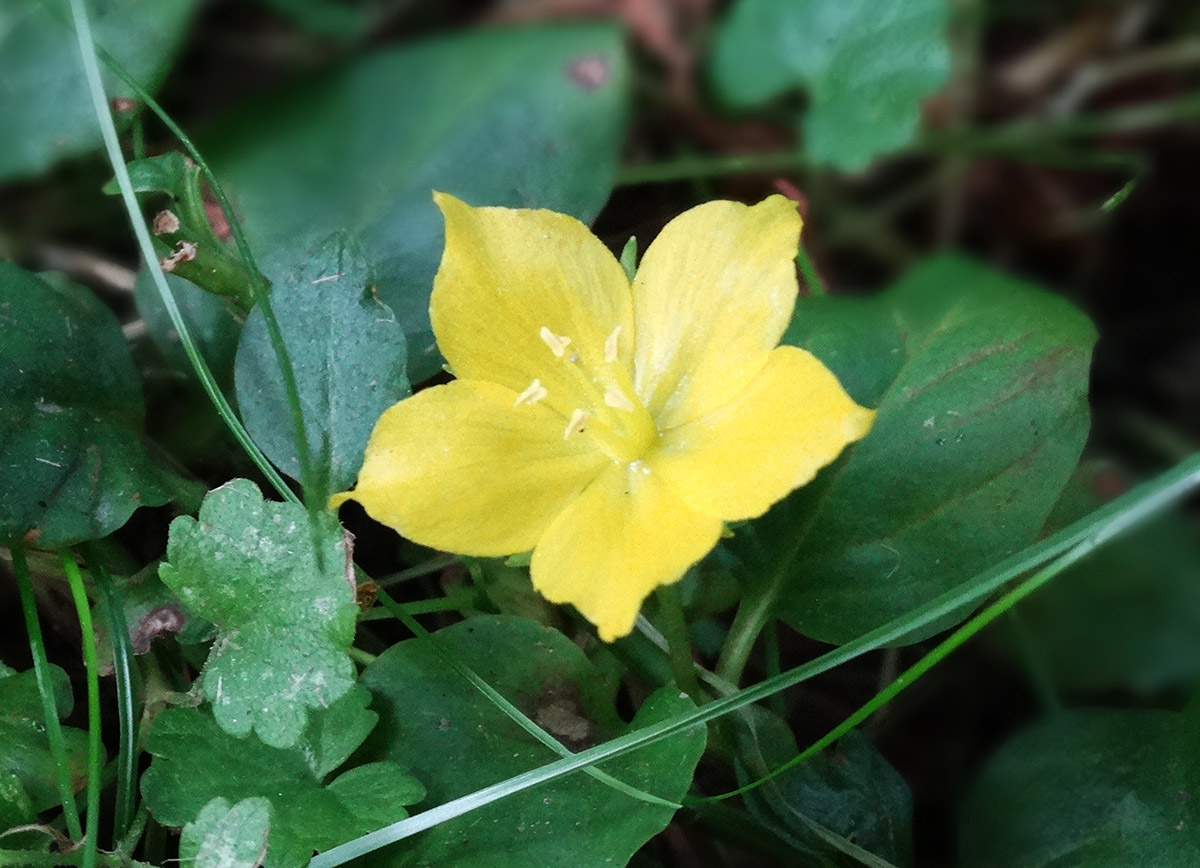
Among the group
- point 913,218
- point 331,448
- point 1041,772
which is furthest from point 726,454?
point 913,218

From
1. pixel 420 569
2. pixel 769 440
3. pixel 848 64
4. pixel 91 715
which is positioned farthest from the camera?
pixel 848 64

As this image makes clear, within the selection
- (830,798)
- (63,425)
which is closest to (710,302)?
(830,798)

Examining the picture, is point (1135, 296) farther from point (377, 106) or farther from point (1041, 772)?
point (377, 106)

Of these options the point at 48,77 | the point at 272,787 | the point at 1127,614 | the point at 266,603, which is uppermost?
the point at 48,77

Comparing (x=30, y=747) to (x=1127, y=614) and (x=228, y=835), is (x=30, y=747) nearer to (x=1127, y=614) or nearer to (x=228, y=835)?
(x=228, y=835)

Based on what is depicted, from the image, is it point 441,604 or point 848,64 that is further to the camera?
point 848,64

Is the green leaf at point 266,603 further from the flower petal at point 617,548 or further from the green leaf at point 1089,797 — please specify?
the green leaf at point 1089,797

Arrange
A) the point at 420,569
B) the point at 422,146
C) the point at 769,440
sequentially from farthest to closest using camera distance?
1. the point at 422,146
2. the point at 420,569
3. the point at 769,440
